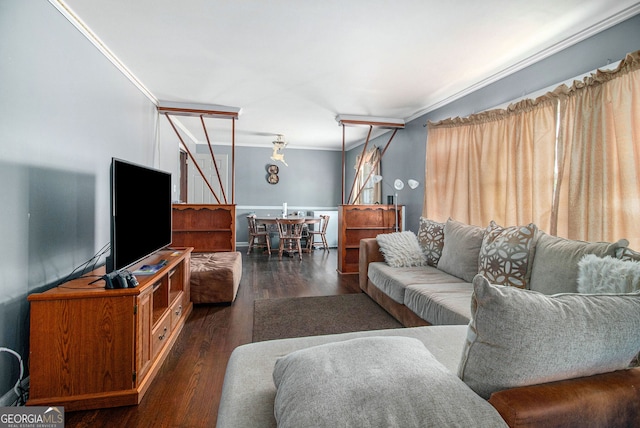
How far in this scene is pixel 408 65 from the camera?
2.92 m

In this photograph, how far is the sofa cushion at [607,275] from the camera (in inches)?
52.9

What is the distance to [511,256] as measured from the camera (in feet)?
7.18

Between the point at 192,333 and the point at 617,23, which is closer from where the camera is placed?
the point at 617,23

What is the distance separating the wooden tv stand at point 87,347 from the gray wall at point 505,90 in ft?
11.3

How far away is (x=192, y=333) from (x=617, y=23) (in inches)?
154

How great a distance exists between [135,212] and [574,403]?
2345mm

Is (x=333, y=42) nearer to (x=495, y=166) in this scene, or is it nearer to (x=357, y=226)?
(x=495, y=166)

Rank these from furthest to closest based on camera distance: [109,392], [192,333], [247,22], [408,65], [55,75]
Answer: [408,65], [192,333], [247,22], [55,75], [109,392]

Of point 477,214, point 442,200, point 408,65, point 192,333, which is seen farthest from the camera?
point 442,200

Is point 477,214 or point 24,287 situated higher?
point 477,214

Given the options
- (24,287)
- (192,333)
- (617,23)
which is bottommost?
(192,333)

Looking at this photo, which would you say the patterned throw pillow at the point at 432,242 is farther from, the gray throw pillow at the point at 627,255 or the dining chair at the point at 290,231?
the dining chair at the point at 290,231

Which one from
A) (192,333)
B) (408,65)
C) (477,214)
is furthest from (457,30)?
(192,333)

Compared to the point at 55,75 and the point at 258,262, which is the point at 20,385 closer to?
the point at 55,75
